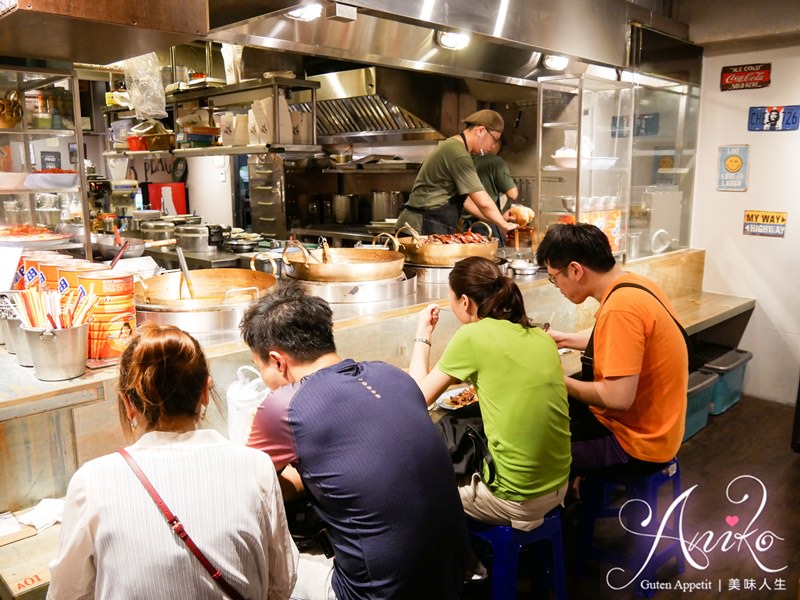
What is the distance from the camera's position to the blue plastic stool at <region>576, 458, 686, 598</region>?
2.74m

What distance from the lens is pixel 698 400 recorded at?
4.38 meters

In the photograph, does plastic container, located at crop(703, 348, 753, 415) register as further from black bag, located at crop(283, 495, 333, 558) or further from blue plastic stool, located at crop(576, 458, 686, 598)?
black bag, located at crop(283, 495, 333, 558)

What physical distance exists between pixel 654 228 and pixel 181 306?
3668mm

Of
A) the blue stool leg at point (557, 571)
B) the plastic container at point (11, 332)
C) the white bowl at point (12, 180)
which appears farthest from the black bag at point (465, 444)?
the white bowl at point (12, 180)

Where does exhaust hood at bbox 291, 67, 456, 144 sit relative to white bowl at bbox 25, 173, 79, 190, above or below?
above

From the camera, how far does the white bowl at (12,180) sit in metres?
3.47

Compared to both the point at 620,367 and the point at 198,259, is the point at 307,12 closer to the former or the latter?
the point at 620,367

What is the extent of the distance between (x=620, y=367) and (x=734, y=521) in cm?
148

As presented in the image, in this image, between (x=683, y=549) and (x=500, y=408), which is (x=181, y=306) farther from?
(x=683, y=549)

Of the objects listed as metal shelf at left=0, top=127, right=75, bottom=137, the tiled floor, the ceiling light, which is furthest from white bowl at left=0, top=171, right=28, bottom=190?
the tiled floor

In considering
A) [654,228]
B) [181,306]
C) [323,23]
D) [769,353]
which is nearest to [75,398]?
[181,306]

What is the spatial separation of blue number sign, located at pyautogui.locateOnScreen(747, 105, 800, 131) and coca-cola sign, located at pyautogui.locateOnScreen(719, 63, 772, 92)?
0.17 metres

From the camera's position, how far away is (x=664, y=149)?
4988 millimetres

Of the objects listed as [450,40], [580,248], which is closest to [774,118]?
[450,40]
